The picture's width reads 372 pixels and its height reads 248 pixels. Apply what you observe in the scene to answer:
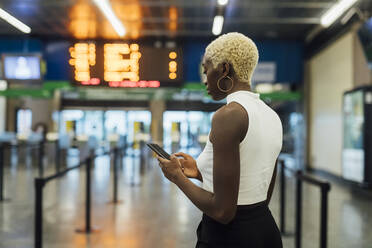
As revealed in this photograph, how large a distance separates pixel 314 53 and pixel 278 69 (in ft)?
3.59

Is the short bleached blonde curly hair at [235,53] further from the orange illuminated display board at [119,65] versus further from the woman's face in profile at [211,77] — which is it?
the orange illuminated display board at [119,65]

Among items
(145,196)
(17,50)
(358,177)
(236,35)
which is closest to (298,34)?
(358,177)

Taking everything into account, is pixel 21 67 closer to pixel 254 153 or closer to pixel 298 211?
pixel 298 211

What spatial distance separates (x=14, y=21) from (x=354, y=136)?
7.40 m

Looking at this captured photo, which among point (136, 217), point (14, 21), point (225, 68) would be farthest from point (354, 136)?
point (225, 68)

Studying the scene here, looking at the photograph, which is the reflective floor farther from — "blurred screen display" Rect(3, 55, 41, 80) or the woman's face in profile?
the woman's face in profile

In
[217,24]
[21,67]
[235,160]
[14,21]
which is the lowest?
[235,160]

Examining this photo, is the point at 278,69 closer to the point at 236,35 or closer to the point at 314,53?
the point at 314,53

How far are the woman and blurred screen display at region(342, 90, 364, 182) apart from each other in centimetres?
738

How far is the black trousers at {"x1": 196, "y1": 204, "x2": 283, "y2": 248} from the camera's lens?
145cm

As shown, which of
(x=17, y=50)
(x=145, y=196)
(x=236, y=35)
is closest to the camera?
(x=236, y=35)

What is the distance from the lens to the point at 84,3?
28.3 ft

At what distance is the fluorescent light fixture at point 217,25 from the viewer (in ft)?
31.1

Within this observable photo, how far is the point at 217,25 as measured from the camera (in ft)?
33.4
